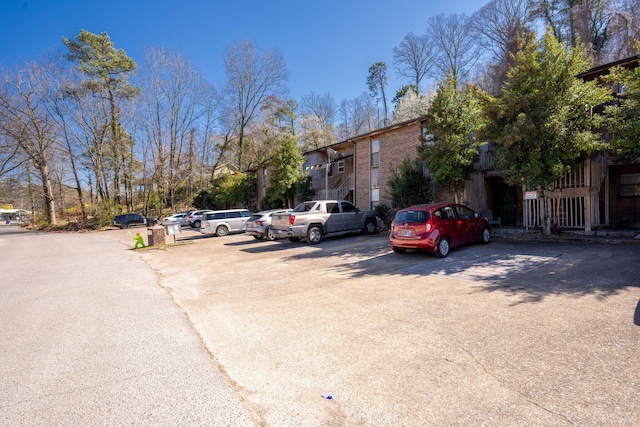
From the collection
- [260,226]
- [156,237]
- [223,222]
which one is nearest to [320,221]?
[260,226]

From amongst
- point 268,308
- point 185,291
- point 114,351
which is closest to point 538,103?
point 268,308

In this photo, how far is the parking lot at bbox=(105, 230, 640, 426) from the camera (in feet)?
8.55

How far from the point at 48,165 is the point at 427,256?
150 feet

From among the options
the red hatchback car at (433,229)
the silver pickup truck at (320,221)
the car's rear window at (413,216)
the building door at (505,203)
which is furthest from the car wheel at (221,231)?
the building door at (505,203)

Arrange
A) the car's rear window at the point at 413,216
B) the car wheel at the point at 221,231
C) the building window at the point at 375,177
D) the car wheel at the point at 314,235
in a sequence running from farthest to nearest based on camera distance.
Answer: the car wheel at the point at 221,231, the building window at the point at 375,177, the car wheel at the point at 314,235, the car's rear window at the point at 413,216

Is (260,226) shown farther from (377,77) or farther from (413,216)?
→ (377,77)

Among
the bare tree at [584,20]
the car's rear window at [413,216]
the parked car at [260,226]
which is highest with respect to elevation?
the bare tree at [584,20]

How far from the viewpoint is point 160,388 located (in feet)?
9.97

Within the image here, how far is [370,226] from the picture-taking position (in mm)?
15750

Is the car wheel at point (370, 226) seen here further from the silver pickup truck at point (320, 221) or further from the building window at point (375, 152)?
the building window at point (375, 152)

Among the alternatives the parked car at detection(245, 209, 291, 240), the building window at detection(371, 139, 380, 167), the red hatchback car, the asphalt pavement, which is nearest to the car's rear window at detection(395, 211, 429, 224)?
the red hatchback car

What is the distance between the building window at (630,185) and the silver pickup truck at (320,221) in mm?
10135

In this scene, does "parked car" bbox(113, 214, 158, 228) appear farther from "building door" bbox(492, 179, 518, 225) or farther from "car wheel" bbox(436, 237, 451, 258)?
"car wheel" bbox(436, 237, 451, 258)

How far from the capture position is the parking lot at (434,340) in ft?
8.55
